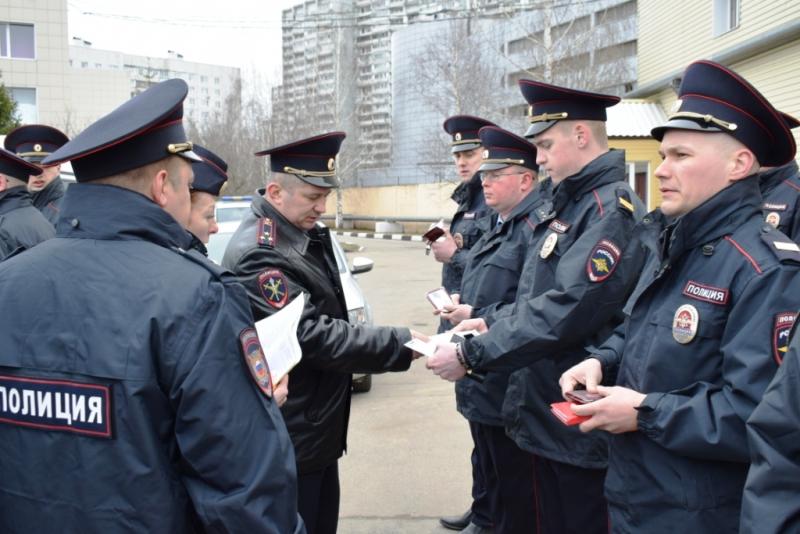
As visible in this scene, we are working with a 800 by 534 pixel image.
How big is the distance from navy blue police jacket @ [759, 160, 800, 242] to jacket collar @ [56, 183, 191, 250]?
13.5 feet

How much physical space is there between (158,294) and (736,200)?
5.88 ft

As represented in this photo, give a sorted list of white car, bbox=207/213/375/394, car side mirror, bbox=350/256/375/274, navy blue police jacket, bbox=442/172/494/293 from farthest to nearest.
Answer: car side mirror, bbox=350/256/375/274 < white car, bbox=207/213/375/394 < navy blue police jacket, bbox=442/172/494/293

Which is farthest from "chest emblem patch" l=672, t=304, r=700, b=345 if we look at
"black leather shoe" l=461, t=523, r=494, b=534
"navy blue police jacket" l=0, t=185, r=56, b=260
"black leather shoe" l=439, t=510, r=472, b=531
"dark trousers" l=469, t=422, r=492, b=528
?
"navy blue police jacket" l=0, t=185, r=56, b=260

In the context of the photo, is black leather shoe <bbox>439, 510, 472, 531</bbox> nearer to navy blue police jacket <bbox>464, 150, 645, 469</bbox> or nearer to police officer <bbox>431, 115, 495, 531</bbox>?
navy blue police jacket <bbox>464, 150, 645, 469</bbox>

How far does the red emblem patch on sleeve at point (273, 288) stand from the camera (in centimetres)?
302

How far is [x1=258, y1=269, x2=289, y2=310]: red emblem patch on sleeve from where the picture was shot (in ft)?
9.91

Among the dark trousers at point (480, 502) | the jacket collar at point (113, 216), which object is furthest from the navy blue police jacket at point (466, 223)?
the jacket collar at point (113, 216)

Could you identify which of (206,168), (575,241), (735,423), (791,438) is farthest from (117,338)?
(206,168)

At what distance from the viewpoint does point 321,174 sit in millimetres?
3416

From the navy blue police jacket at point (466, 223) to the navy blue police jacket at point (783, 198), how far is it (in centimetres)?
189

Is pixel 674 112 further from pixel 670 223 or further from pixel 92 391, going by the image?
pixel 92 391

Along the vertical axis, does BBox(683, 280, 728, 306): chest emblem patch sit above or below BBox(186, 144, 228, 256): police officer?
below

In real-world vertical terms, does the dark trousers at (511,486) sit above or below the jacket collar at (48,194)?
below

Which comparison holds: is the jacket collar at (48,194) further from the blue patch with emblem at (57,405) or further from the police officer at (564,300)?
the blue patch with emblem at (57,405)
